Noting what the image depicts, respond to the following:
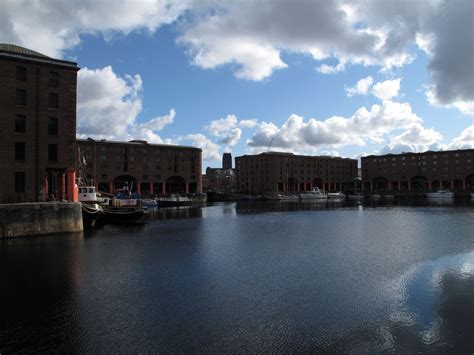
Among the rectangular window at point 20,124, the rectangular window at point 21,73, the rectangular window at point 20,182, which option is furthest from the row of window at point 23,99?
the rectangular window at point 20,182

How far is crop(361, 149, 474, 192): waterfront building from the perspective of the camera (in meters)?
166

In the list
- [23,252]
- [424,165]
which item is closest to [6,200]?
[23,252]

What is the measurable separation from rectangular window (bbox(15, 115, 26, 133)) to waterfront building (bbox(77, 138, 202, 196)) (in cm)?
7256

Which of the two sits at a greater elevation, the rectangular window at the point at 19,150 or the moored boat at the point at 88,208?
the rectangular window at the point at 19,150

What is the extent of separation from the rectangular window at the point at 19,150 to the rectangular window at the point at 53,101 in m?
5.09

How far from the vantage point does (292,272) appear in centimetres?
2075

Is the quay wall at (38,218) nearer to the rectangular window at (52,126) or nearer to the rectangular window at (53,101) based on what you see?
the rectangular window at (52,126)

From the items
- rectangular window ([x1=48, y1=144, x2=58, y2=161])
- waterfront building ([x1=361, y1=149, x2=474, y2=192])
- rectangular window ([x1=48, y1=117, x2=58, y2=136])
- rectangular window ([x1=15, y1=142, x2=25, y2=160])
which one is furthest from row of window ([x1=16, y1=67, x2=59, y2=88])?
waterfront building ([x1=361, y1=149, x2=474, y2=192])

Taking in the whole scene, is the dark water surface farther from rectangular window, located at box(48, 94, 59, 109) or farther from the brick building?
rectangular window, located at box(48, 94, 59, 109)

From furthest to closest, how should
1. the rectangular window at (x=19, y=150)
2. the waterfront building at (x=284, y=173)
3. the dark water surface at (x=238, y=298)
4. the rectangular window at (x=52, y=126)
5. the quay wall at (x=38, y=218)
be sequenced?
the waterfront building at (x=284, y=173) < the rectangular window at (x=52, y=126) < the rectangular window at (x=19, y=150) < the quay wall at (x=38, y=218) < the dark water surface at (x=238, y=298)

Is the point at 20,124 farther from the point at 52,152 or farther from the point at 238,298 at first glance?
the point at 238,298

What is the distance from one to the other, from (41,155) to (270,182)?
472ft

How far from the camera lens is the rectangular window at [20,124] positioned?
3776cm

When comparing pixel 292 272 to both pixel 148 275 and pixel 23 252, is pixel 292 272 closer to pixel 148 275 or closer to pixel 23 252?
pixel 148 275
